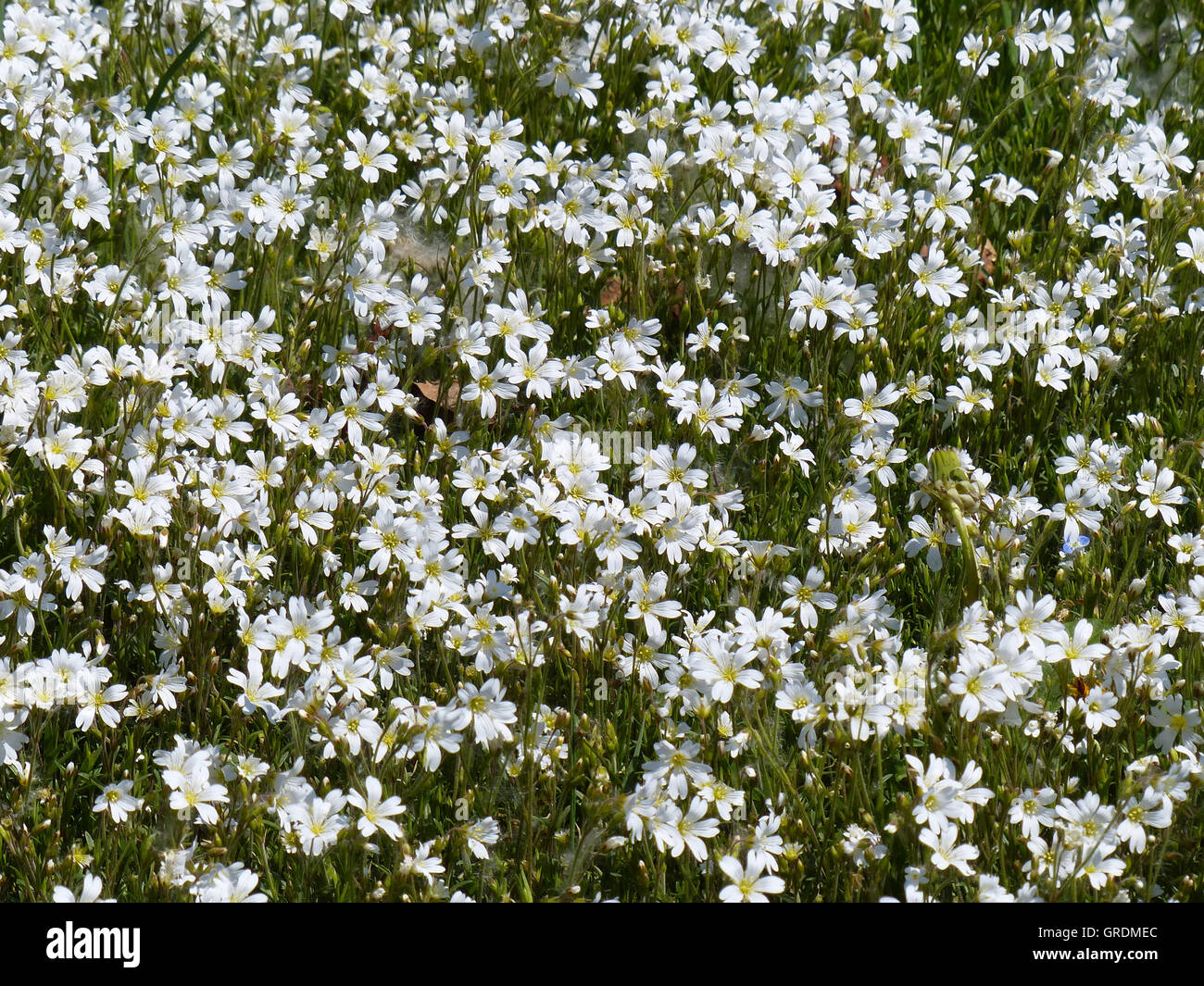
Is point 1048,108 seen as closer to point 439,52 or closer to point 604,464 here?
point 439,52

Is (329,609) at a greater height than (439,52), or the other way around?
(439,52)

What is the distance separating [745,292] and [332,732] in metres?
2.55

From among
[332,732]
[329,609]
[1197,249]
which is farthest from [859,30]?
[332,732]

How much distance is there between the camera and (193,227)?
15.6 feet

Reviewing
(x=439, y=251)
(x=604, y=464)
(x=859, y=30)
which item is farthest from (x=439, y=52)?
(x=604, y=464)

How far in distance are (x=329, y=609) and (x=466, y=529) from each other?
0.50m
